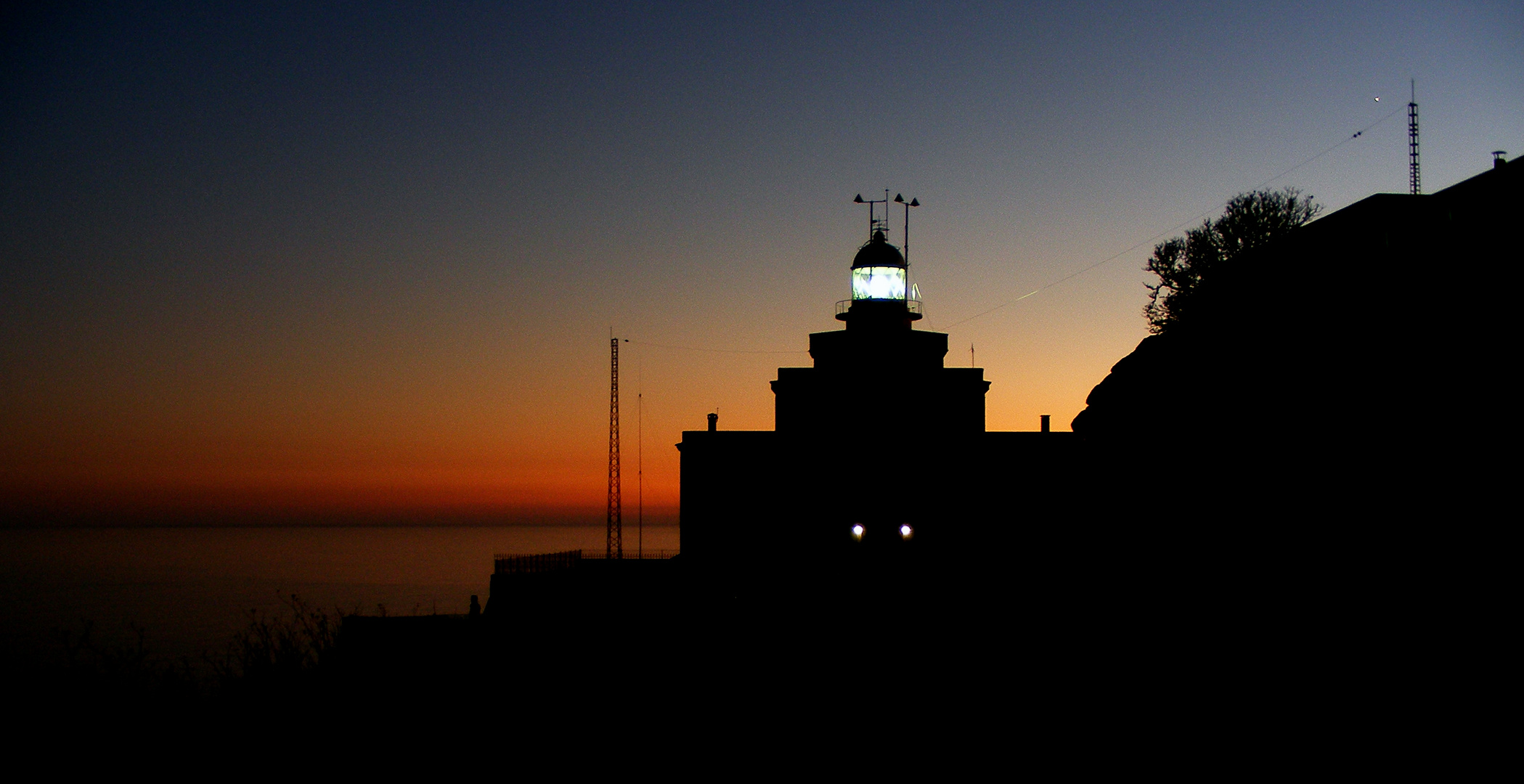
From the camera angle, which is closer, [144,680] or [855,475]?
[144,680]

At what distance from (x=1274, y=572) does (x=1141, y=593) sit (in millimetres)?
1006

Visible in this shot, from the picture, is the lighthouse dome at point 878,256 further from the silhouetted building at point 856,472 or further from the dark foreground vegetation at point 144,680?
the dark foreground vegetation at point 144,680

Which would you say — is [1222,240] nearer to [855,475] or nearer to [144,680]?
[855,475]

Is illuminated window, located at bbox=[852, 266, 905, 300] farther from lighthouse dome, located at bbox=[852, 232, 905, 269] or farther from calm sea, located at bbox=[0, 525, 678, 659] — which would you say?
calm sea, located at bbox=[0, 525, 678, 659]

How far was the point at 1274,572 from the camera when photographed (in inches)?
182

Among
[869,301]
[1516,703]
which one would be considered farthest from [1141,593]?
[869,301]

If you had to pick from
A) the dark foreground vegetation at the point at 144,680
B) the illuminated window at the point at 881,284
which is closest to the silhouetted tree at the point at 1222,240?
the illuminated window at the point at 881,284

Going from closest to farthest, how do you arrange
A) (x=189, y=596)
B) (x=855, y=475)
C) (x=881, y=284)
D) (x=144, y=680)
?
(x=144, y=680) → (x=855, y=475) → (x=881, y=284) → (x=189, y=596)

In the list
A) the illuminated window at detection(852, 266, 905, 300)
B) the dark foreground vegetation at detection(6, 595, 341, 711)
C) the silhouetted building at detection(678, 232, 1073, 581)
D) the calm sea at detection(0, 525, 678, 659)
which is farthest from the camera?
the calm sea at detection(0, 525, 678, 659)

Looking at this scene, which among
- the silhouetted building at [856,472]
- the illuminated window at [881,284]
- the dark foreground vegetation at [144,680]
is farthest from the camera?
the illuminated window at [881,284]

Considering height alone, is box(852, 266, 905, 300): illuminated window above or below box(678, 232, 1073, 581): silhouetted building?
above

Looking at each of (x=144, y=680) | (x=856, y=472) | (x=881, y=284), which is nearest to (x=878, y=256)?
(x=881, y=284)

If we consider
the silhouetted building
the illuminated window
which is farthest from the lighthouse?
the illuminated window

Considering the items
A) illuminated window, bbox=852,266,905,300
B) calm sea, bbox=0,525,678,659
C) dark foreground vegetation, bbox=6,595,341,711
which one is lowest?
calm sea, bbox=0,525,678,659
